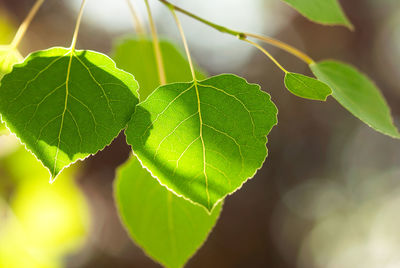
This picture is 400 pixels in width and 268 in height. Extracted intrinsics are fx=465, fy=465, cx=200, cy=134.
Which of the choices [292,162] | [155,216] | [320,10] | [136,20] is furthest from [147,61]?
[292,162]

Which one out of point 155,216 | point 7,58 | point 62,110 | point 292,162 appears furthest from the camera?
point 292,162

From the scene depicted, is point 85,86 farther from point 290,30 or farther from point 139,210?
point 290,30

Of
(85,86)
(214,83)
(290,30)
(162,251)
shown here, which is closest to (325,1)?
(214,83)

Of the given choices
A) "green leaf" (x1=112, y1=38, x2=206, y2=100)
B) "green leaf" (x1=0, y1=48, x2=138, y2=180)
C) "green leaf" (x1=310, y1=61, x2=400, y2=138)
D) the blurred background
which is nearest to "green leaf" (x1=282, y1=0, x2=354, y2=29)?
"green leaf" (x1=310, y1=61, x2=400, y2=138)

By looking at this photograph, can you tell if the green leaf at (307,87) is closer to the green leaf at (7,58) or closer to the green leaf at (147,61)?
the green leaf at (7,58)

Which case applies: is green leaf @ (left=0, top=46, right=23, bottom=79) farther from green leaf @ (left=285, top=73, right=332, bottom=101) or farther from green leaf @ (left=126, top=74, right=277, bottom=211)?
green leaf @ (left=285, top=73, right=332, bottom=101)

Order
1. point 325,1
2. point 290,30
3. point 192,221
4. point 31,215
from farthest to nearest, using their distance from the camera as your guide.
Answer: point 290,30, point 31,215, point 192,221, point 325,1

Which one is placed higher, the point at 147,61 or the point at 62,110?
the point at 62,110

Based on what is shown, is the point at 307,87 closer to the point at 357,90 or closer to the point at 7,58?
the point at 357,90
